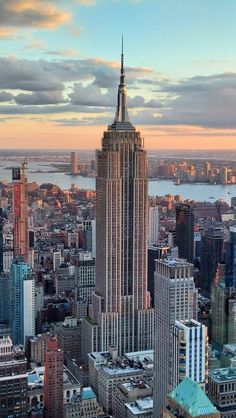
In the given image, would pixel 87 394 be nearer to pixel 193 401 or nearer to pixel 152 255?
pixel 152 255

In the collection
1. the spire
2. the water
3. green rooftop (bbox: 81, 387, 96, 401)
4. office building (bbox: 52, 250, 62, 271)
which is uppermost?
the spire

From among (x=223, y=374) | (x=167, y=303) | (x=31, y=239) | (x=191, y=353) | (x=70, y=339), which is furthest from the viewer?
(x=31, y=239)

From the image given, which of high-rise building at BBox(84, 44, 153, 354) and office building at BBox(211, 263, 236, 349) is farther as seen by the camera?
high-rise building at BBox(84, 44, 153, 354)

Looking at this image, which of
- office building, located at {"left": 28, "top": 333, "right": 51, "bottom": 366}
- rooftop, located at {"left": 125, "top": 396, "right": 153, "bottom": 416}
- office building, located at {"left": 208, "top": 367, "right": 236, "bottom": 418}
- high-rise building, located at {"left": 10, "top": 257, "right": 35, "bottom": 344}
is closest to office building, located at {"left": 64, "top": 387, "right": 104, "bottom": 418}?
rooftop, located at {"left": 125, "top": 396, "right": 153, "bottom": 416}

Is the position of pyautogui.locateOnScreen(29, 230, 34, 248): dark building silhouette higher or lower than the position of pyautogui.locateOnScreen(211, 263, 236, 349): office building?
higher

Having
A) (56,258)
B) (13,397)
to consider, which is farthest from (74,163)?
(56,258)

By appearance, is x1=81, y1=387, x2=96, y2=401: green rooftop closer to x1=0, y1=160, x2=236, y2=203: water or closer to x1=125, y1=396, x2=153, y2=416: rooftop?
x1=125, y1=396, x2=153, y2=416: rooftop

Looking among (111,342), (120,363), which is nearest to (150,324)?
(111,342)

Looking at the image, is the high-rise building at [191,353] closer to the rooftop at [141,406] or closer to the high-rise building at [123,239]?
the rooftop at [141,406]
